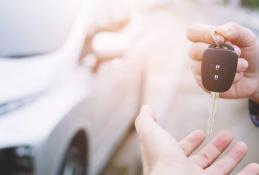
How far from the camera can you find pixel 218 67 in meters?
1.59

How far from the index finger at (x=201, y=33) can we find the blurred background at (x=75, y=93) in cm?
59

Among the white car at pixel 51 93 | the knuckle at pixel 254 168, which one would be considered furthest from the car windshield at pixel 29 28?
the knuckle at pixel 254 168

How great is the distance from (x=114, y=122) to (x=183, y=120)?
2.73 ft

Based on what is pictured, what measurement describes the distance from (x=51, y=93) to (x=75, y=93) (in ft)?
0.56

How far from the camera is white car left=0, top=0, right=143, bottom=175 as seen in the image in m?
2.51

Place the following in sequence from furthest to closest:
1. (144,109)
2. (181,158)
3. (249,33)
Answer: (249,33) < (144,109) < (181,158)

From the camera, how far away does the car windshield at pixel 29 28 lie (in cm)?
291

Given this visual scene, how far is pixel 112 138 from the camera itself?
3.74 metres

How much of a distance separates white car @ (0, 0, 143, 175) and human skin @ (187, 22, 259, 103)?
37.3 inches

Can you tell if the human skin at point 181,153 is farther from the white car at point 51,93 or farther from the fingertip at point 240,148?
the white car at point 51,93

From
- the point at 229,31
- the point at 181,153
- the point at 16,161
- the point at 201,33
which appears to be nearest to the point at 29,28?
the point at 16,161

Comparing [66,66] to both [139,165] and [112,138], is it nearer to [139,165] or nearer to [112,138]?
[112,138]

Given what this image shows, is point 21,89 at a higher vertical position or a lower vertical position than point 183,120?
higher

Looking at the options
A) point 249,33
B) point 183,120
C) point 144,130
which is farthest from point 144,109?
point 183,120
